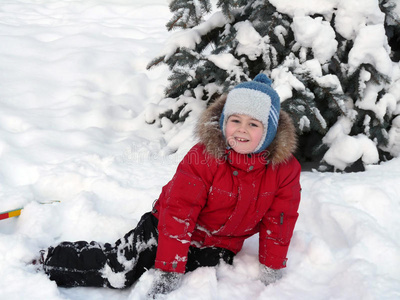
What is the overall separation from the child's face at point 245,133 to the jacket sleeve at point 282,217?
247 mm

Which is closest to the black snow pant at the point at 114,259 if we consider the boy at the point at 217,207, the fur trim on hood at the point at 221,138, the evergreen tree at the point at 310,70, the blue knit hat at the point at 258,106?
the boy at the point at 217,207

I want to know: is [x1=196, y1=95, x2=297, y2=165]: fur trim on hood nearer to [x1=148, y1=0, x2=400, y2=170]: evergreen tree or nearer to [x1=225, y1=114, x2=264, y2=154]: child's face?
[x1=225, y1=114, x2=264, y2=154]: child's face

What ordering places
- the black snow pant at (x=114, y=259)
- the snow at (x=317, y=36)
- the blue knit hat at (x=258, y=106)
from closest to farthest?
1. the blue knit hat at (x=258, y=106)
2. the black snow pant at (x=114, y=259)
3. the snow at (x=317, y=36)

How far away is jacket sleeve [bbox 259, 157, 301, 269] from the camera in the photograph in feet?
6.26

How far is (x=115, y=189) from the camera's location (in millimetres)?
2676

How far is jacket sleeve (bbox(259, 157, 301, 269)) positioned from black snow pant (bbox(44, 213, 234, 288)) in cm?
27

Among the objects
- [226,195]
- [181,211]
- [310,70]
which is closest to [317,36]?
[310,70]

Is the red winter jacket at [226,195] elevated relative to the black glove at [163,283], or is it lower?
elevated

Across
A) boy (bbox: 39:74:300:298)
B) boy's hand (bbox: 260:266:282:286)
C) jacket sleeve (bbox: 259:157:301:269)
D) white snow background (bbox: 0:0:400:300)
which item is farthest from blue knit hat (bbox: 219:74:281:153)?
white snow background (bbox: 0:0:400:300)

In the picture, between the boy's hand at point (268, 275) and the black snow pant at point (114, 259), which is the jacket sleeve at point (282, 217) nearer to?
the boy's hand at point (268, 275)

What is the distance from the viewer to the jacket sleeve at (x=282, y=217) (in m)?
1.91

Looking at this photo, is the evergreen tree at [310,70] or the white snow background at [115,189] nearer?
the white snow background at [115,189]

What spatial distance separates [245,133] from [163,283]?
2.75 feet

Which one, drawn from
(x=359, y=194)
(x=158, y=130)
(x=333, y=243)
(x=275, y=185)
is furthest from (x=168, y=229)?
(x=158, y=130)
